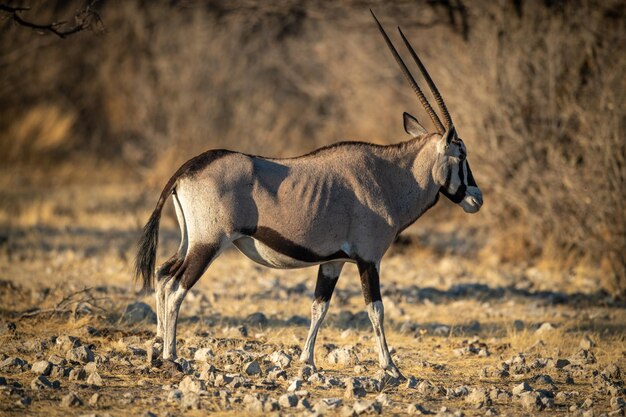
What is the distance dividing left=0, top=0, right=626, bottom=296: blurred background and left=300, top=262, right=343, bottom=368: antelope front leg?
141 inches

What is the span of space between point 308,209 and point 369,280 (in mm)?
791

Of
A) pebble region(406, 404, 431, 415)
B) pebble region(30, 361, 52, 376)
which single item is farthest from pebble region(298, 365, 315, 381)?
pebble region(30, 361, 52, 376)

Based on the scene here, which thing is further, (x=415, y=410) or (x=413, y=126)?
(x=413, y=126)

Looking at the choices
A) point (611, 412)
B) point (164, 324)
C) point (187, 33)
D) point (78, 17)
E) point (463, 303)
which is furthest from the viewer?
point (187, 33)

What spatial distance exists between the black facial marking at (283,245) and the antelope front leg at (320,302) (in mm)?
490

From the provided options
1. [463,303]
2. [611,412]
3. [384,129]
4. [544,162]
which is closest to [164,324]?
[611,412]

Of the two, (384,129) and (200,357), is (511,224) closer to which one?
(384,129)

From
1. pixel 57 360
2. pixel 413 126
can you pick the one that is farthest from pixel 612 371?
pixel 57 360

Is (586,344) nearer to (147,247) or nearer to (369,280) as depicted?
(369,280)

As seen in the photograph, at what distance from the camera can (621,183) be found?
11547 mm

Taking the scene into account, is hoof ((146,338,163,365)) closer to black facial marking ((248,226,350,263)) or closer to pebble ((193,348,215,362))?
pebble ((193,348,215,362))

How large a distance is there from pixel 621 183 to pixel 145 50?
479 inches

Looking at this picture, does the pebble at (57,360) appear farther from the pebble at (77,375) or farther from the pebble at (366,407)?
the pebble at (366,407)

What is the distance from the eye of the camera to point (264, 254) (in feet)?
23.4
